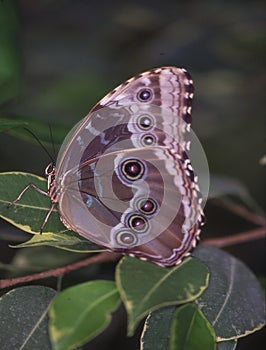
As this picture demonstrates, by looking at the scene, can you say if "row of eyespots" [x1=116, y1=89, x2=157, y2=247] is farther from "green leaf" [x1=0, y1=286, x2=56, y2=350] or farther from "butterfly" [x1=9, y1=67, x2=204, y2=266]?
"green leaf" [x1=0, y1=286, x2=56, y2=350]

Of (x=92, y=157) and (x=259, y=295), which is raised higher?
(x=92, y=157)

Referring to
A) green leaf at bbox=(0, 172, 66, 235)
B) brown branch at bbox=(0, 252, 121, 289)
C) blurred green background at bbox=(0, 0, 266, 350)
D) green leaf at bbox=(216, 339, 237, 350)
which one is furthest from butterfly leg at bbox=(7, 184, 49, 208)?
blurred green background at bbox=(0, 0, 266, 350)

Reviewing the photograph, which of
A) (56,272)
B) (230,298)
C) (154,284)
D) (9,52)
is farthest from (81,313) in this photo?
(9,52)

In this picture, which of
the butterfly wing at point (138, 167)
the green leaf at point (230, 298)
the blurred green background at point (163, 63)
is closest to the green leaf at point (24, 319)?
the butterfly wing at point (138, 167)

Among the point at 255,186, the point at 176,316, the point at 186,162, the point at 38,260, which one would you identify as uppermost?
the point at 186,162

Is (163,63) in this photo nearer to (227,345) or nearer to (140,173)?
(140,173)

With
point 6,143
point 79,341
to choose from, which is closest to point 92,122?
point 79,341

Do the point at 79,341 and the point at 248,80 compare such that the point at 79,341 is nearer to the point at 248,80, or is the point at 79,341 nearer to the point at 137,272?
the point at 137,272
